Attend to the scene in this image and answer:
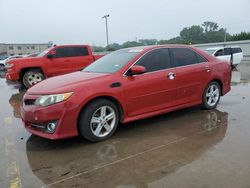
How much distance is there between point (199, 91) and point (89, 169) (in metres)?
3.44

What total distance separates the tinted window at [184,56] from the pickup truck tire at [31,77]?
25.1ft

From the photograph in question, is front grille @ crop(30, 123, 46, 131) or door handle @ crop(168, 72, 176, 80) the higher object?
door handle @ crop(168, 72, 176, 80)

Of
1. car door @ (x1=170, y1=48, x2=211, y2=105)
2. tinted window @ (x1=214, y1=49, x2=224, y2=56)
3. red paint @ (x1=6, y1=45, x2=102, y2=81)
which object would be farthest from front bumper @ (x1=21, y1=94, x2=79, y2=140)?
tinted window @ (x1=214, y1=49, x2=224, y2=56)

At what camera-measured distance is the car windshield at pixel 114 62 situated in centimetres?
538

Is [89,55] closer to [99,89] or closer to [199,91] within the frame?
Result: [199,91]

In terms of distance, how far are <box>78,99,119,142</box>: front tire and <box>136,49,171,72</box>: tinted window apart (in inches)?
43.4

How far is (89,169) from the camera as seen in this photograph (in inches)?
149

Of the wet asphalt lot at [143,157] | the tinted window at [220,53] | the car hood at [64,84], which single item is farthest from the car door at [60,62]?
the tinted window at [220,53]

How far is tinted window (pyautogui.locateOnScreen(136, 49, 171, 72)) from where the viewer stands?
18.0 feet

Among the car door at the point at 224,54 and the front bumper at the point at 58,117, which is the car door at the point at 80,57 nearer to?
the front bumper at the point at 58,117

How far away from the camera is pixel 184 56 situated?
6.17 metres

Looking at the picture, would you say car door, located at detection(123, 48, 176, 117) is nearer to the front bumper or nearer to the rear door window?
the front bumper

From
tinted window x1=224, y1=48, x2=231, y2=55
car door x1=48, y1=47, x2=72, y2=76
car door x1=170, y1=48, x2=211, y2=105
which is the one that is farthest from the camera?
tinted window x1=224, y1=48, x2=231, y2=55

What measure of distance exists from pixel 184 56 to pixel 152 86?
1306 millimetres
